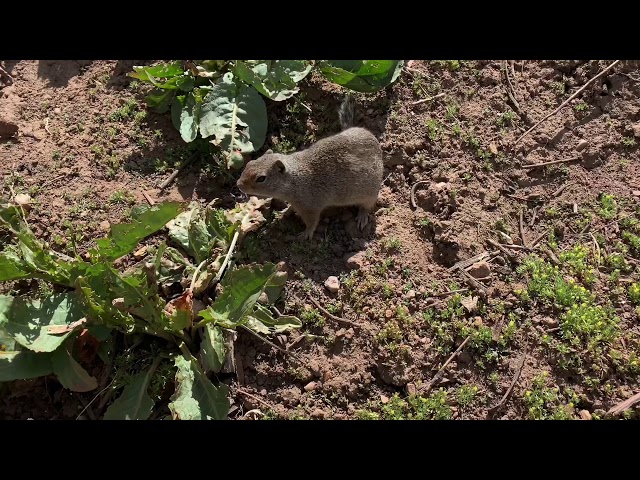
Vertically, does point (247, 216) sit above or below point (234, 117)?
below

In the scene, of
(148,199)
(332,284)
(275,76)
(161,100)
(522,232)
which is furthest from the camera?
(161,100)

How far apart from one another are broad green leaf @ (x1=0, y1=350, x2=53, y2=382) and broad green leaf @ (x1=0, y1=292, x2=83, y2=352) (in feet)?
0.41

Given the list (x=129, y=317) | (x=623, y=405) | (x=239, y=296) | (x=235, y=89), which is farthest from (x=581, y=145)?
(x=129, y=317)

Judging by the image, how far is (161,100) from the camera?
519 cm

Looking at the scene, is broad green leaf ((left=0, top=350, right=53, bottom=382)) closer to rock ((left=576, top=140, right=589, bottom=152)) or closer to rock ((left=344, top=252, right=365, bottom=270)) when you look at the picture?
rock ((left=344, top=252, right=365, bottom=270))

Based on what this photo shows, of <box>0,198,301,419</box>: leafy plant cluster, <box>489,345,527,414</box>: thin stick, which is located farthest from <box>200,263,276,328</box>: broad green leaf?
<box>489,345,527,414</box>: thin stick

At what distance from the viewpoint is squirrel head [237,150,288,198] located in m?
4.61

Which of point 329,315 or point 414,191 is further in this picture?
point 414,191

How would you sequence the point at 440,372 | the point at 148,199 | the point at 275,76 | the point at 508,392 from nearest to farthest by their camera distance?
the point at 508,392 < the point at 440,372 < the point at 148,199 < the point at 275,76

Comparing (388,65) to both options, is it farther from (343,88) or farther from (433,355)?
(433,355)

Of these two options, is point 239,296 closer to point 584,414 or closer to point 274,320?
point 274,320

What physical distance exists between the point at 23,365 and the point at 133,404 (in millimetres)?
755

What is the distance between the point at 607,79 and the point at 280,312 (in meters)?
3.73

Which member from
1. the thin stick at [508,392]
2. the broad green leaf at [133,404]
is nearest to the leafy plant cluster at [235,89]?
the broad green leaf at [133,404]
